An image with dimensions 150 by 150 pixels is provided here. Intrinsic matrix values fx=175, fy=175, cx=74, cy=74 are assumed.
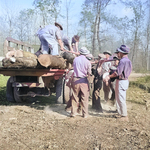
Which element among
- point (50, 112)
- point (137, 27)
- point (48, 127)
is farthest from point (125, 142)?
point (137, 27)

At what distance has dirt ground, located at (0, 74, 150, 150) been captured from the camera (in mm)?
3160

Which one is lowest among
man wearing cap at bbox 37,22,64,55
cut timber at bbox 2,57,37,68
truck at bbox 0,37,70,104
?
truck at bbox 0,37,70,104

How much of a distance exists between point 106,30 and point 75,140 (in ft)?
64.1

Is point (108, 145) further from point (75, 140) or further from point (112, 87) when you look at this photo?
point (112, 87)

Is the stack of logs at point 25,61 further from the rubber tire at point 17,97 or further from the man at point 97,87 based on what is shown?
the rubber tire at point 17,97

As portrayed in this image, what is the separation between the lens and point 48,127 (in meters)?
4.02

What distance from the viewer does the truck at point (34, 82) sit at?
4984mm

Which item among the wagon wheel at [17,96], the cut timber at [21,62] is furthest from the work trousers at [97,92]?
the wagon wheel at [17,96]

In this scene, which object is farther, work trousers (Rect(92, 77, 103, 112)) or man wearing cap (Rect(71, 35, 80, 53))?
man wearing cap (Rect(71, 35, 80, 53))

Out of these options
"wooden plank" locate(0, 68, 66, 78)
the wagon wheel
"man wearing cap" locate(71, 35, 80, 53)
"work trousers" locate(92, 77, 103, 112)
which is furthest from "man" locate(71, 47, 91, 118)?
"man wearing cap" locate(71, 35, 80, 53)

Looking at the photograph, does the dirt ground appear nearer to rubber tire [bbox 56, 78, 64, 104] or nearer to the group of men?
the group of men

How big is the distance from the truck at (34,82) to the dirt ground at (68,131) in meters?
0.70

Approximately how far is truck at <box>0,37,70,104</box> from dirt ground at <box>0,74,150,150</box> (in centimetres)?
70

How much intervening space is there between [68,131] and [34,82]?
2.05 m
